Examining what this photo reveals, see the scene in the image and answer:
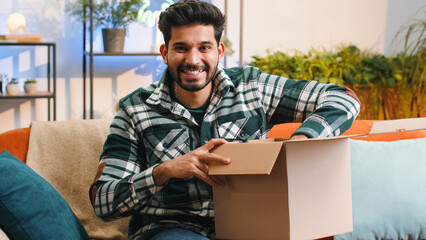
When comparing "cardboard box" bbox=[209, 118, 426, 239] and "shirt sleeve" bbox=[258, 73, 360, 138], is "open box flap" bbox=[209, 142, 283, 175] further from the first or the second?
"shirt sleeve" bbox=[258, 73, 360, 138]

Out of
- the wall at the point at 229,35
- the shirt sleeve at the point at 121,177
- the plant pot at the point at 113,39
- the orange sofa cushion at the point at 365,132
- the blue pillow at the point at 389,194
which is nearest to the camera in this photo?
the shirt sleeve at the point at 121,177

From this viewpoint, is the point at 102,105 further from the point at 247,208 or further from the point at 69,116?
the point at 247,208

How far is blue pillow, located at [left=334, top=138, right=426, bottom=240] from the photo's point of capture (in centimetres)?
175

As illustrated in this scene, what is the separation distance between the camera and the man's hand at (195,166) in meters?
1.09

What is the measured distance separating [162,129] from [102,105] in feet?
8.91

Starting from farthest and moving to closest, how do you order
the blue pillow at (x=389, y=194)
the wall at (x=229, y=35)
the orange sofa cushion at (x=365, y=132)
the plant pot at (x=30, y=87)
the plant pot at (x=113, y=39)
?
the wall at (x=229, y=35), the plant pot at (x=113, y=39), the plant pot at (x=30, y=87), the orange sofa cushion at (x=365, y=132), the blue pillow at (x=389, y=194)

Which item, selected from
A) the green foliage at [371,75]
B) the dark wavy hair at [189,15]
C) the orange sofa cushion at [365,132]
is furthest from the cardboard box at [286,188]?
the green foliage at [371,75]

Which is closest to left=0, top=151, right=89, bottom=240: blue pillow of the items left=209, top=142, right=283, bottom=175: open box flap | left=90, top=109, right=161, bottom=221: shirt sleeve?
left=90, top=109, right=161, bottom=221: shirt sleeve

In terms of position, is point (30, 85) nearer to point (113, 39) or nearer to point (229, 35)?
point (113, 39)

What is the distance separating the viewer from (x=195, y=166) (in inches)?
45.8

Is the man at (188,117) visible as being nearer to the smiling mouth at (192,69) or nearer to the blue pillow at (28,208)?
the smiling mouth at (192,69)

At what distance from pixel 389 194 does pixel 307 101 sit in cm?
52

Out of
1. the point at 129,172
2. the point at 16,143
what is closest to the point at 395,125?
the point at 129,172

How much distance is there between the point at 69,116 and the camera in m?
4.06
